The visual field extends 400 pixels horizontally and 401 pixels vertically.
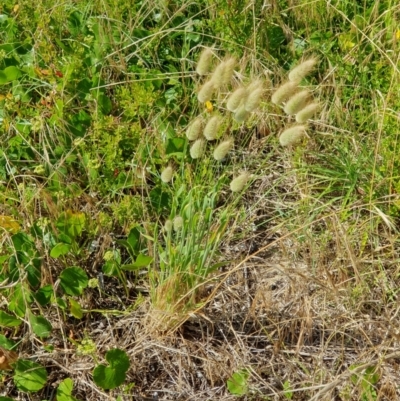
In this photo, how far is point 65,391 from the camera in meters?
1.61

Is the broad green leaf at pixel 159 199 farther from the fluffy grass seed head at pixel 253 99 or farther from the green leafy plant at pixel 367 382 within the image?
the green leafy plant at pixel 367 382

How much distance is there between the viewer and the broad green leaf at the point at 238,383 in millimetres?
1606

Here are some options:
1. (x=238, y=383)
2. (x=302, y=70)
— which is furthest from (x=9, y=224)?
(x=302, y=70)

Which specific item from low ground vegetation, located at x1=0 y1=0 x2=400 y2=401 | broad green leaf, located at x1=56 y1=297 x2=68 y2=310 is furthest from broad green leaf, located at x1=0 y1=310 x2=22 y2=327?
broad green leaf, located at x1=56 y1=297 x2=68 y2=310

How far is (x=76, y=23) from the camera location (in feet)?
7.96

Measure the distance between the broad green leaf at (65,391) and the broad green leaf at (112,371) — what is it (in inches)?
3.5

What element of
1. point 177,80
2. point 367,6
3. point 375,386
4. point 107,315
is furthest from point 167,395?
point 367,6

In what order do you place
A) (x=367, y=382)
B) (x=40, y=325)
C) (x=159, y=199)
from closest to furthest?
(x=367, y=382), (x=40, y=325), (x=159, y=199)

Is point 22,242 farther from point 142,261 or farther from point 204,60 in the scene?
point 204,60

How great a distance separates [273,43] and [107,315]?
115cm

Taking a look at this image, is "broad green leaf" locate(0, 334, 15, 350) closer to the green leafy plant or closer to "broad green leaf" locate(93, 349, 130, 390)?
"broad green leaf" locate(93, 349, 130, 390)

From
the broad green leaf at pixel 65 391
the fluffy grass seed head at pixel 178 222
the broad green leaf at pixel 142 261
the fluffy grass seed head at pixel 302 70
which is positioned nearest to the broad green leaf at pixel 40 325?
the broad green leaf at pixel 65 391

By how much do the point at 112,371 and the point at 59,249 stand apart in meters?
0.36

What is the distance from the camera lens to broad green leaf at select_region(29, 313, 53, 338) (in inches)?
64.8
